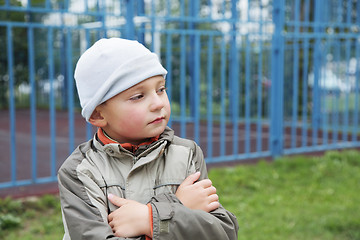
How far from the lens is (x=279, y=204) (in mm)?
4164

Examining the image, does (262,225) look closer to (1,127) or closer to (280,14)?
(280,14)

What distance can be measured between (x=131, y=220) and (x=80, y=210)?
0.51 feet

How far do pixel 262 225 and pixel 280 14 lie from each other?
3266 millimetres

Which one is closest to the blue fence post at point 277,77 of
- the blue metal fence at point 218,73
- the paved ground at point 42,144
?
the blue metal fence at point 218,73

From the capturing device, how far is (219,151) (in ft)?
22.9

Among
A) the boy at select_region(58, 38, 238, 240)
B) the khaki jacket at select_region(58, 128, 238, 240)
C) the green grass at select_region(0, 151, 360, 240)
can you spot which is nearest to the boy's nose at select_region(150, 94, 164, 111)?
the boy at select_region(58, 38, 238, 240)

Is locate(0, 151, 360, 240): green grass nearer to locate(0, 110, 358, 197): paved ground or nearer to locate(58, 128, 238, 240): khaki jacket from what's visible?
locate(0, 110, 358, 197): paved ground

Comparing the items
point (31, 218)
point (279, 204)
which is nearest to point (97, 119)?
point (31, 218)

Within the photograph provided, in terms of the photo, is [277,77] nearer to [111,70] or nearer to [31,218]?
[31,218]

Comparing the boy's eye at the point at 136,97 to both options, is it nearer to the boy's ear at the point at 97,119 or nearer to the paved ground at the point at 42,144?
the boy's ear at the point at 97,119

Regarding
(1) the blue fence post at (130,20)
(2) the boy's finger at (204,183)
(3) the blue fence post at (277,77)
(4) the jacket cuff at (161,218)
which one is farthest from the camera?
(3) the blue fence post at (277,77)

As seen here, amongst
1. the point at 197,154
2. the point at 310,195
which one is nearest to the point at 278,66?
the point at 310,195

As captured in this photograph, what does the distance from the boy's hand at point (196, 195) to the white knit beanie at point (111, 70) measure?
36cm

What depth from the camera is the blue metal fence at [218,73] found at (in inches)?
191
